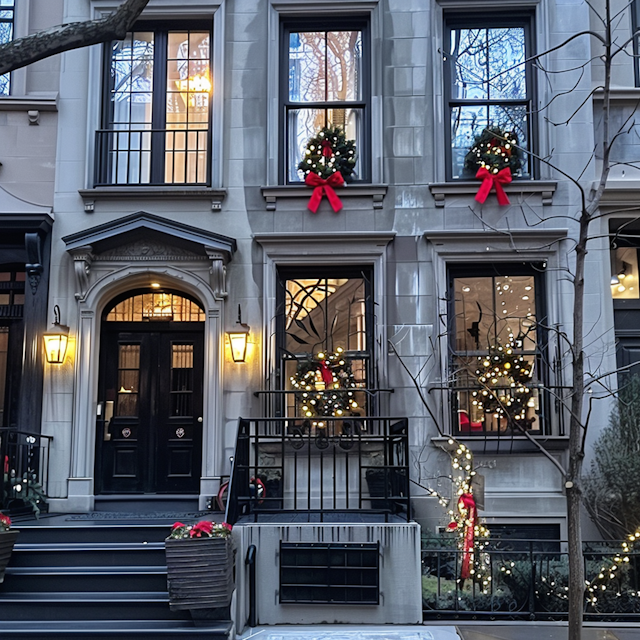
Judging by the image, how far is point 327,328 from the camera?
36.1 feet

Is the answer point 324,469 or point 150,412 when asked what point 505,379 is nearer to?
point 324,469

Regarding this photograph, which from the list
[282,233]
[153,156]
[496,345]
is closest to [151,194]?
[153,156]

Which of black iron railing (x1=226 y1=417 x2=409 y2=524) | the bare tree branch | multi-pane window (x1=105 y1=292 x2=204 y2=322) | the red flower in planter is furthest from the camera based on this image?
multi-pane window (x1=105 y1=292 x2=204 y2=322)

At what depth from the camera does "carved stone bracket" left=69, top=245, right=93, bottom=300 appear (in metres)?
10.7

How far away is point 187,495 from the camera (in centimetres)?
1074

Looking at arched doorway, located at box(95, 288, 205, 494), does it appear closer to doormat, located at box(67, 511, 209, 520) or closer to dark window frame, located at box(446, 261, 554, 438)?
doormat, located at box(67, 511, 209, 520)

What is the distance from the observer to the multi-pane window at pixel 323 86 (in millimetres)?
11453

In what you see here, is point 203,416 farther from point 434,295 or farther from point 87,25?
point 87,25

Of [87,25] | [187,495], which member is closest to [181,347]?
[187,495]

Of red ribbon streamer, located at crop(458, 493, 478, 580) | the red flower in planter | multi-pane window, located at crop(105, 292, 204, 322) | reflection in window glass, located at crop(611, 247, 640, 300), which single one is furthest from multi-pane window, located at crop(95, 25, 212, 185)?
reflection in window glass, located at crop(611, 247, 640, 300)

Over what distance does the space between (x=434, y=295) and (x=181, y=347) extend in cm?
368

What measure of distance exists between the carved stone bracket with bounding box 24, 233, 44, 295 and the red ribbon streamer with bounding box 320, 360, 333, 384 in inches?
162

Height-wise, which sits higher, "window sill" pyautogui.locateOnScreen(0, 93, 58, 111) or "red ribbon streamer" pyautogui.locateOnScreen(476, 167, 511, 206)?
"window sill" pyautogui.locateOnScreen(0, 93, 58, 111)

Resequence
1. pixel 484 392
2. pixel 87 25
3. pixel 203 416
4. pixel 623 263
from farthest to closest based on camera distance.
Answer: pixel 623 263 < pixel 203 416 < pixel 484 392 < pixel 87 25
